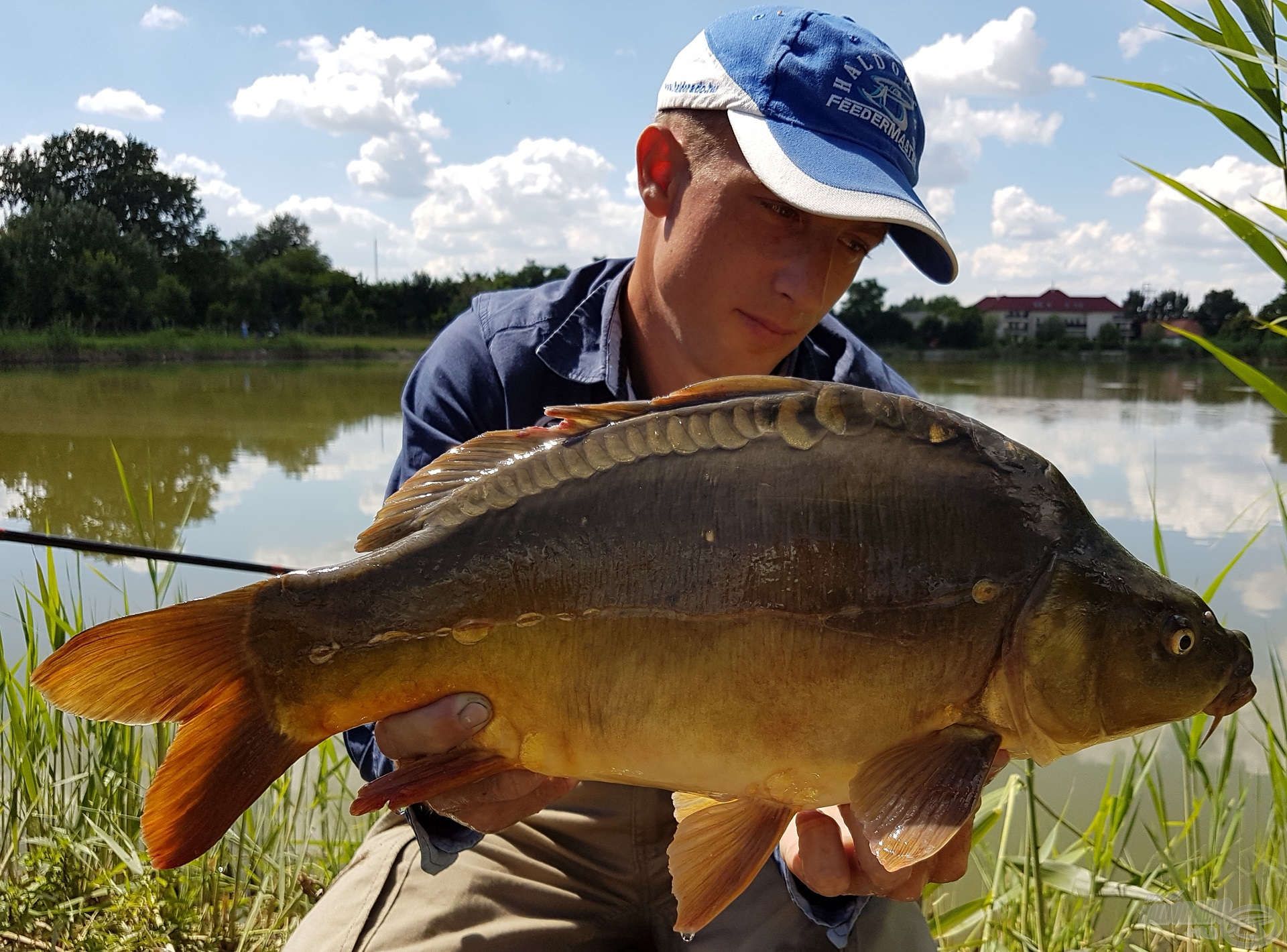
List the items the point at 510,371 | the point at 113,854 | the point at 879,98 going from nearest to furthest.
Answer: the point at 879,98
the point at 510,371
the point at 113,854

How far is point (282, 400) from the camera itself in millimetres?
18328

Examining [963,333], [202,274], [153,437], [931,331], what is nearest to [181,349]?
[202,274]

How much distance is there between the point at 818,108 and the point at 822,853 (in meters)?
1.26

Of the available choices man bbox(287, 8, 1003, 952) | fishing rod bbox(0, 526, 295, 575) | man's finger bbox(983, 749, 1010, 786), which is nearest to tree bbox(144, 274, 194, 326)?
fishing rod bbox(0, 526, 295, 575)

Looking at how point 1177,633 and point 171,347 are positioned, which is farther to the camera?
point 171,347

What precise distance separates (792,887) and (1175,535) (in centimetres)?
717

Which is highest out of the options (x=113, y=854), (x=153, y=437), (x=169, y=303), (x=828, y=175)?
(x=169, y=303)

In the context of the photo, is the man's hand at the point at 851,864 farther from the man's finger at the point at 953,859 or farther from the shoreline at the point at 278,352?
the shoreline at the point at 278,352

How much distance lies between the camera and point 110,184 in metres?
47.7

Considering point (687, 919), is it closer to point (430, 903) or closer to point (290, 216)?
point (430, 903)

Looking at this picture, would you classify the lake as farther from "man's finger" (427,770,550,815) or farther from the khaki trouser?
the khaki trouser

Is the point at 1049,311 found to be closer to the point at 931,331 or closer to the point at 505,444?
the point at 931,331

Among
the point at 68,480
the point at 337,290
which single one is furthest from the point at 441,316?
the point at 68,480

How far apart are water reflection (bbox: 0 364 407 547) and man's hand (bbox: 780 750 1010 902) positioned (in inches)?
80.1
